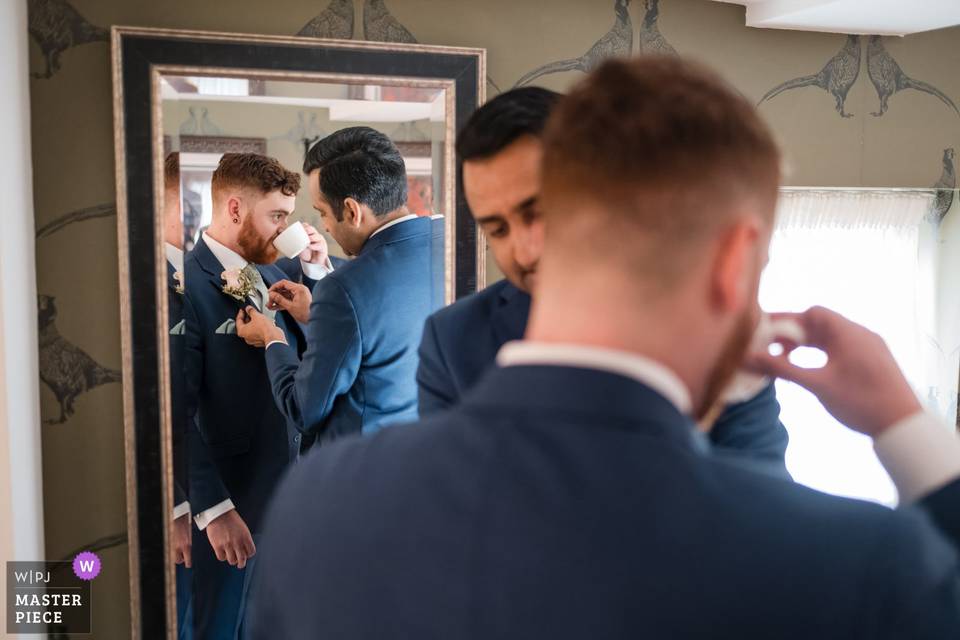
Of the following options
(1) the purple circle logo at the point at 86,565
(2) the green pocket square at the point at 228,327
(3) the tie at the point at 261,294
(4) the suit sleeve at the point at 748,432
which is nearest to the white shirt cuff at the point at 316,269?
(3) the tie at the point at 261,294

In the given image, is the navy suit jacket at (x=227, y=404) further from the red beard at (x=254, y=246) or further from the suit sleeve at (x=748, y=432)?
the suit sleeve at (x=748, y=432)

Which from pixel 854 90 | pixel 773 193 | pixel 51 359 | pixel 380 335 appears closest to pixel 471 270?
pixel 380 335

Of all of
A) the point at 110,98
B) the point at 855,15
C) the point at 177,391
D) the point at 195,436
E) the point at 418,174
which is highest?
the point at 855,15

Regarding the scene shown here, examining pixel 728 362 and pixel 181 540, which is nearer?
pixel 728 362

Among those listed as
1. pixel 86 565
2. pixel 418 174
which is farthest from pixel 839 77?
pixel 86 565

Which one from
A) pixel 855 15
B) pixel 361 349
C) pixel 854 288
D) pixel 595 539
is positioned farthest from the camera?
pixel 854 288

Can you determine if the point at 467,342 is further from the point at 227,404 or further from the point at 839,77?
the point at 839,77

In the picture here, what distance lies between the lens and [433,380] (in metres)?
1.24

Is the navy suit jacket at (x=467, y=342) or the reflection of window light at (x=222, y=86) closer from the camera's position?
the navy suit jacket at (x=467, y=342)

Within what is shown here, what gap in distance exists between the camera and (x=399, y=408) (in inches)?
84.6

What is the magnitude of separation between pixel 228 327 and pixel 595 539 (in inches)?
67.5

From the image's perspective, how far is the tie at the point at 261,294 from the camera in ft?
6.98

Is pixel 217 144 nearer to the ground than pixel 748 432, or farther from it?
farther from it

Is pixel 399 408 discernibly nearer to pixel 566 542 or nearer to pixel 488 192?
pixel 488 192
